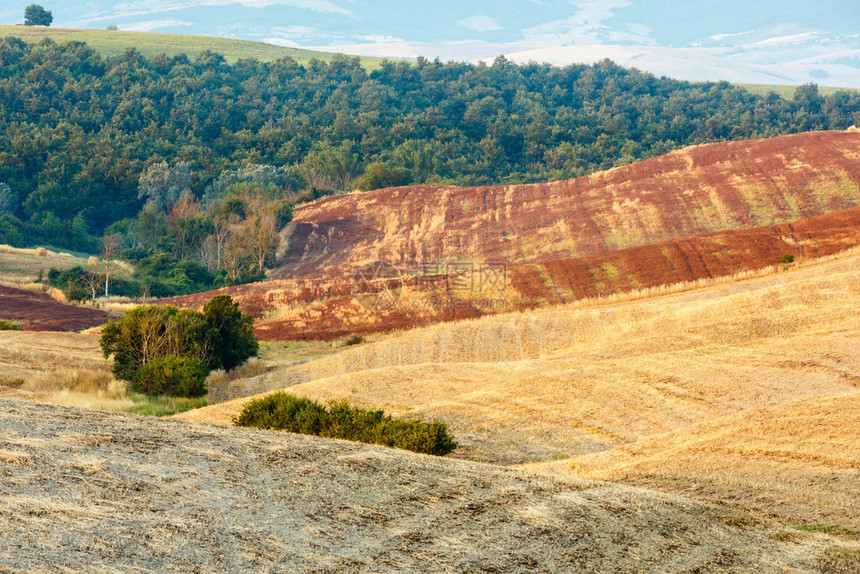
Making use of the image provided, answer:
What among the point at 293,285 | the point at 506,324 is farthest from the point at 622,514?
the point at 293,285

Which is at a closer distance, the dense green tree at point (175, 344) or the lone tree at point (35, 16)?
the dense green tree at point (175, 344)

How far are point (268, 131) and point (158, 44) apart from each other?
145 ft

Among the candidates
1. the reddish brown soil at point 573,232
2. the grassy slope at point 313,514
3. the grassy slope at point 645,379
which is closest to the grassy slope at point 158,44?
the reddish brown soil at point 573,232

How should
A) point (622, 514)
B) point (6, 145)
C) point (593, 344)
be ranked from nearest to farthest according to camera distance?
point (622, 514)
point (593, 344)
point (6, 145)

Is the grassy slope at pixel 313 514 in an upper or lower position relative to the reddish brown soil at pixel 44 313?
upper

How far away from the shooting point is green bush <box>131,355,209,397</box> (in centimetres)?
2775

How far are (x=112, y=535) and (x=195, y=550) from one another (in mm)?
830

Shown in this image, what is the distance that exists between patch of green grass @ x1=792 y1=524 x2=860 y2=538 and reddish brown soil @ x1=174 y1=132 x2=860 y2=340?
3044 cm

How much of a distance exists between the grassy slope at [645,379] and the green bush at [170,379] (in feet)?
5.67

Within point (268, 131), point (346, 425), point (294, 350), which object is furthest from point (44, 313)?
point (268, 131)

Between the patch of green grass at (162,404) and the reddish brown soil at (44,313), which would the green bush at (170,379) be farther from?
the reddish brown soil at (44,313)

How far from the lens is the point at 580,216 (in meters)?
61.6

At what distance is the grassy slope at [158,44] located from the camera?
124m

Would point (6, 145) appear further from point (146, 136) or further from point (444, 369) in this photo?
point (444, 369)
